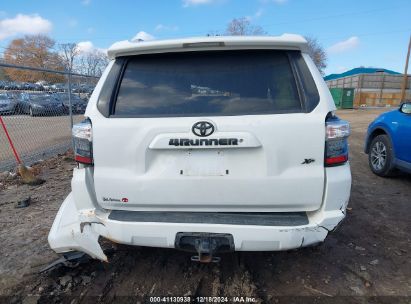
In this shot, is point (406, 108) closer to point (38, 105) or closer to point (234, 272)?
point (234, 272)

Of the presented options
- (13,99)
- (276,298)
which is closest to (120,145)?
(276,298)

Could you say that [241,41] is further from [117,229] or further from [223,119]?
[117,229]

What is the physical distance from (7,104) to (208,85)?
18.1 feet

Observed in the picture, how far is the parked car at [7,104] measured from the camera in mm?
5983

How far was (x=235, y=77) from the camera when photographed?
223 centimetres

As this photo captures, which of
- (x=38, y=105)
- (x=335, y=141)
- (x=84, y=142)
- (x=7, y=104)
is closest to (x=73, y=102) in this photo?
(x=38, y=105)

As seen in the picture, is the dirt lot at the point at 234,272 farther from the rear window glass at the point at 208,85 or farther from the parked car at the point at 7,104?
the parked car at the point at 7,104

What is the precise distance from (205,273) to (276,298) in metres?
0.65

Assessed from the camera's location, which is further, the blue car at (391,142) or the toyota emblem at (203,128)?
the blue car at (391,142)

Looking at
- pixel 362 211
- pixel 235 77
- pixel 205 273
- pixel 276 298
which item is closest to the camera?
pixel 235 77

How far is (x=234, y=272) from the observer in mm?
2781

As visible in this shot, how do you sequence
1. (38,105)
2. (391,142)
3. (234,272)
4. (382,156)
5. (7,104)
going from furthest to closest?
1. (38,105)
2. (7,104)
3. (382,156)
4. (391,142)
5. (234,272)

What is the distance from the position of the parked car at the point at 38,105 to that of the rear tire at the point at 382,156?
6987mm

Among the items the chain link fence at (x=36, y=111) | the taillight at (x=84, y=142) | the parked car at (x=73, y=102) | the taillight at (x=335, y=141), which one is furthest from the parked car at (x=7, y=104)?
the taillight at (x=335, y=141)
